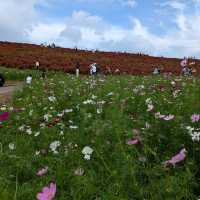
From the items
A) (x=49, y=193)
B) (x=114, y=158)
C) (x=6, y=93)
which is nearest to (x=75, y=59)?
(x=6, y=93)

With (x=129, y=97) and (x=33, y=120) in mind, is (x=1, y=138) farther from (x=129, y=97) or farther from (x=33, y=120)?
(x=129, y=97)

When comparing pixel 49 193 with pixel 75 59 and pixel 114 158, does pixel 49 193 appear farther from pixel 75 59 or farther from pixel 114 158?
pixel 75 59

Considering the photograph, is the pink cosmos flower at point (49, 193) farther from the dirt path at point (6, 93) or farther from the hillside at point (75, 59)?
the hillside at point (75, 59)

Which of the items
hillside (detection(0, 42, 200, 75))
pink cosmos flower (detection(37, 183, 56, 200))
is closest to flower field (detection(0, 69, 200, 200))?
pink cosmos flower (detection(37, 183, 56, 200))

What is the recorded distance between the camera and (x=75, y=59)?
4356cm

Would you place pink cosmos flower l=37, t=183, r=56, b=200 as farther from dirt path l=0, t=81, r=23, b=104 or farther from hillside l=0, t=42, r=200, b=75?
hillside l=0, t=42, r=200, b=75

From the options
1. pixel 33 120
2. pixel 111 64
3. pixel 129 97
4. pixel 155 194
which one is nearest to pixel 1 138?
pixel 33 120

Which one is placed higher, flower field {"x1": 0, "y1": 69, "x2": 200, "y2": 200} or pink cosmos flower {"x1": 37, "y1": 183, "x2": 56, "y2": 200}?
pink cosmos flower {"x1": 37, "y1": 183, "x2": 56, "y2": 200}

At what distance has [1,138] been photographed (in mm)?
8336

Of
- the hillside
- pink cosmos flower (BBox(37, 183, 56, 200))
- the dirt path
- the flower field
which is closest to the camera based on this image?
pink cosmos flower (BBox(37, 183, 56, 200))

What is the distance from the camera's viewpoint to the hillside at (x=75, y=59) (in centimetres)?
3853

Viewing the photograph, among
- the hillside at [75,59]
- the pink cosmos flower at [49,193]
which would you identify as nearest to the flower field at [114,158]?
the pink cosmos flower at [49,193]

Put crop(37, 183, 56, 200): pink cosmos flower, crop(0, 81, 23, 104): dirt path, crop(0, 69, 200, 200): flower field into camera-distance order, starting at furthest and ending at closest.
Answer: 1. crop(0, 81, 23, 104): dirt path
2. crop(0, 69, 200, 200): flower field
3. crop(37, 183, 56, 200): pink cosmos flower

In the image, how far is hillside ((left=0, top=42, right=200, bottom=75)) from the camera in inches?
1517
